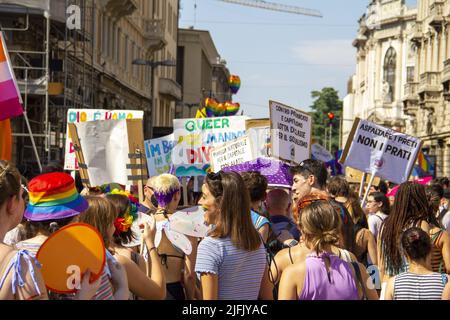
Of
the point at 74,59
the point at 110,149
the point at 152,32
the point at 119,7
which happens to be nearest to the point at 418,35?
the point at 152,32

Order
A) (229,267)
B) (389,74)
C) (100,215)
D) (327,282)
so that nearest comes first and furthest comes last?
(327,282) < (100,215) < (229,267) < (389,74)

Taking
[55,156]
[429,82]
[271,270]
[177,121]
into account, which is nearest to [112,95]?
[55,156]

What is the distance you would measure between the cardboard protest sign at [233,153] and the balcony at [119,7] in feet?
82.9

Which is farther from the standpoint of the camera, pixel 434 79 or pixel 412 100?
pixel 412 100

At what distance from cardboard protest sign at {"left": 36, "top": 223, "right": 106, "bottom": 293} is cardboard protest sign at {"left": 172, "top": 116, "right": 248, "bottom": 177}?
9.98m

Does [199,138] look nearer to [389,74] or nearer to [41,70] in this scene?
[41,70]

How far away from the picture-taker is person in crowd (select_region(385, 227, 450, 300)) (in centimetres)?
529

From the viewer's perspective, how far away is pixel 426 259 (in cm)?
545

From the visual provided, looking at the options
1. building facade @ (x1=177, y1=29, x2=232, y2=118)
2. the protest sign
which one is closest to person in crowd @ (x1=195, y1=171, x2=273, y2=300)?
the protest sign

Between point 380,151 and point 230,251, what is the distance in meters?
7.07

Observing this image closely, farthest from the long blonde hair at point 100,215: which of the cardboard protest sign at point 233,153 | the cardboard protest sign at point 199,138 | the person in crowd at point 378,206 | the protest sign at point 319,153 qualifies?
the protest sign at point 319,153

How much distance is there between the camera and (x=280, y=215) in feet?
23.8

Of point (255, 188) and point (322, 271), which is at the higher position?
point (255, 188)

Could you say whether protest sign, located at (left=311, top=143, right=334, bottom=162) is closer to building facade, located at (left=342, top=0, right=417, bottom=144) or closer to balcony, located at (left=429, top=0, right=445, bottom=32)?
balcony, located at (left=429, top=0, right=445, bottom=32)
